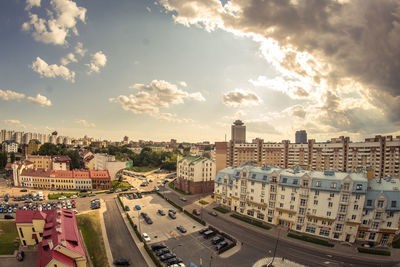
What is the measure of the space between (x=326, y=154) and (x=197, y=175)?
73.3 meters

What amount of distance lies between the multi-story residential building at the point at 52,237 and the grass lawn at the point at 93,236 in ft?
14.3

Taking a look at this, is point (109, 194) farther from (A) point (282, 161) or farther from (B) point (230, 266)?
(A) point (282, 161)

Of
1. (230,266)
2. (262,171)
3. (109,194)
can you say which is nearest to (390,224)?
(262,171)

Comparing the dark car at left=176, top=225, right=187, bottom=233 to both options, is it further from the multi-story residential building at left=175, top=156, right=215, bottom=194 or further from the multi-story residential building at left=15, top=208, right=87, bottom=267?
the multi-story residential building at left=175, top=156, right=215, bottom=194

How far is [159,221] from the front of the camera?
63.2 metres

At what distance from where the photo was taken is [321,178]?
55.8m

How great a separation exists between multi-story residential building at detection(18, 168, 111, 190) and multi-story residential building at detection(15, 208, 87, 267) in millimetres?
55378

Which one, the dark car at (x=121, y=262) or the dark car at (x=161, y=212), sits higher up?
the dark car at (x=161, y=212)

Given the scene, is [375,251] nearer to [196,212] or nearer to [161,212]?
[196,212]

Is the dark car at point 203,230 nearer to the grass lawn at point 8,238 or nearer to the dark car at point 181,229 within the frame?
the dark car at point 181,229

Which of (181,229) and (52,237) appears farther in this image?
(181,229)

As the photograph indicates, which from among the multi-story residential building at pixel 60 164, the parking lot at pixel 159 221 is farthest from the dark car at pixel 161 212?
the multi-story residential building at pixel 60 164

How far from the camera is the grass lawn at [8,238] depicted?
4503cm

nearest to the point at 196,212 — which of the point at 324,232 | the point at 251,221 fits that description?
the point at 251,221
